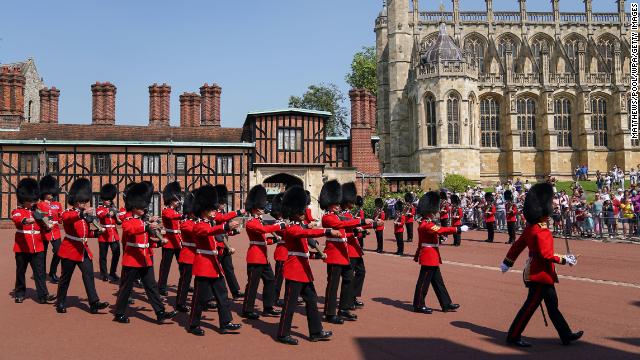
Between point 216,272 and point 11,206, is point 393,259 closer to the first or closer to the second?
point 216,272

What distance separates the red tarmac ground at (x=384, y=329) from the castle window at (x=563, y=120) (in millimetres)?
39385

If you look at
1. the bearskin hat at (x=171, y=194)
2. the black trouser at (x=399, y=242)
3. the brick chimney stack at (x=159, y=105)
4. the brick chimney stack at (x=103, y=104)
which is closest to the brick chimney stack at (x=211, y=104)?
the brick chimney stack at (x=159, y=105)

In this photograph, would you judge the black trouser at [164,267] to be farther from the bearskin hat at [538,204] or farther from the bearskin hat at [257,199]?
the bearskin hat at [538,204]

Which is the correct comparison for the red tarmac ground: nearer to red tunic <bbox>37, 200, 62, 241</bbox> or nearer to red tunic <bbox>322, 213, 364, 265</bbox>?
red tunic <bbox>322, 213, 364, 265</bbox>

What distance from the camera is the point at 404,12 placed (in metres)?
48.1

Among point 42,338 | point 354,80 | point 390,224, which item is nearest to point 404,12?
point 354,80

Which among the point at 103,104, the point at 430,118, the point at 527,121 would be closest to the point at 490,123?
the point at 527,121

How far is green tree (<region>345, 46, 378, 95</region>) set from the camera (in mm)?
58062

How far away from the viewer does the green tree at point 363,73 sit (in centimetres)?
5806

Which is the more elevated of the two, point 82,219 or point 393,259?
point 82,219

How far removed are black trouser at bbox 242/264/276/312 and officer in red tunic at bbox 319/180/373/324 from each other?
1.02m

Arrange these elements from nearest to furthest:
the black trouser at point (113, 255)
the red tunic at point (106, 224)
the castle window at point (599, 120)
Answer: the red tunic at point (106, 224) → the black trouser at point (113, 255) → the castle window at point (599, 120)

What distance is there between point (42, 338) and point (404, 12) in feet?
151

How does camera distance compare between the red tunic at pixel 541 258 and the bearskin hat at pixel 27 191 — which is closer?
the red tunic at pixel 541 258
